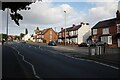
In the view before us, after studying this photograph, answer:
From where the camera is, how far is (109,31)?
2923 inches

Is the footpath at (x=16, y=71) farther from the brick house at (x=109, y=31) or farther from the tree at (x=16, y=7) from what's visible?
the brick house at (x=109, y=31)

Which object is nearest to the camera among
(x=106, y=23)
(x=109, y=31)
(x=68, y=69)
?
(x=68, y=69)

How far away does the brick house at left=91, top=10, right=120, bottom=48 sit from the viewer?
69.4 meters

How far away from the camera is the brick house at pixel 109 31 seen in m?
69.4

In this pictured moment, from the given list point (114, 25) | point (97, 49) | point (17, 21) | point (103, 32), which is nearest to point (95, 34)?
point (103, 32)

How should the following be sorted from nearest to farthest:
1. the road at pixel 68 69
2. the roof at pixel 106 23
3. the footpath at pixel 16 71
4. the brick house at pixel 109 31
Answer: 1. the footpath at pixel 16 71
2. the road at pixel 68 69
3. the brick house at pixel 109 31
4. the roof at pixel 106 23

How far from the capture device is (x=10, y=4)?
46.7 feet

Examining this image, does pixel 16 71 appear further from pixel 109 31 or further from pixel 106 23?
pixel 106 23

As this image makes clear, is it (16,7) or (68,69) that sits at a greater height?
(16,7)

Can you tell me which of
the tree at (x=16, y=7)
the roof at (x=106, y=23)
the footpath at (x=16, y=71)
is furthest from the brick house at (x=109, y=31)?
the tree at (x=16, y=7)

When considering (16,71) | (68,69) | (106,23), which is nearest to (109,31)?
(106,23)

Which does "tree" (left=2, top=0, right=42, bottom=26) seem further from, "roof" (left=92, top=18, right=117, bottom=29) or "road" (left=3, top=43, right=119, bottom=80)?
"roof" (left=92, top=18, right=117, bottom=29)

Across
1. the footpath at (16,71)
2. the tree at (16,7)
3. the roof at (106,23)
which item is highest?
the roof at (106,23)

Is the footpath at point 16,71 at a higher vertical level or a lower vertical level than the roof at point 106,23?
lower
